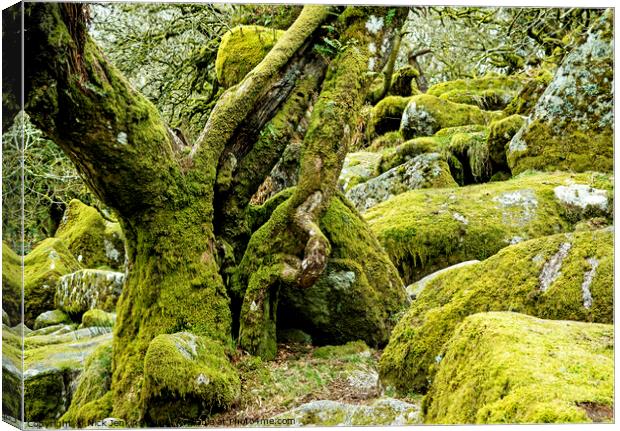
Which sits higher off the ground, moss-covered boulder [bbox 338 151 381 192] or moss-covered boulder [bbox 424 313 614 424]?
moss-covered boulder [bbox 338 151 381 192]

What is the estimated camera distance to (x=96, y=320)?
9289 mm

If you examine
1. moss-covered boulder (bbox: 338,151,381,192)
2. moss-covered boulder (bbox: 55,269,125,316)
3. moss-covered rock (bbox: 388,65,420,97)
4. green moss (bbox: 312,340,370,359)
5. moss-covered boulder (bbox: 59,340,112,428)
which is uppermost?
moss-covered rock (bbox: 388,65,420,97)

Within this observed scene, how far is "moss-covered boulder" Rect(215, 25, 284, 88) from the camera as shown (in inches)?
362

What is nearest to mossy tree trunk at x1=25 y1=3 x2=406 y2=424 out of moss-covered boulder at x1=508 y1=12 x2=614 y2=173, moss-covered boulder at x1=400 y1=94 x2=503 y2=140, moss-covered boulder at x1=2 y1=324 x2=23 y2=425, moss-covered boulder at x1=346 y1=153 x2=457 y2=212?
moss-covered boulder at x1=2 y1=324 x2=23 y2=425

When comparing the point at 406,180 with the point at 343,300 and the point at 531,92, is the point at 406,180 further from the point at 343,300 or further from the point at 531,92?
the point at 343,300

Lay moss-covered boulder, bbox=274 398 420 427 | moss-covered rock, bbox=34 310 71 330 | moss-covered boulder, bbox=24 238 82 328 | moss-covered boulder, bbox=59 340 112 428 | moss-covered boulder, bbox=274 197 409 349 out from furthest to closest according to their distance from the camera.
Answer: moss-covered boulder, bbox=24 238 82 328 < moss-covered rock, bbox=34 310 71 330 < moss-covered boulder, bbox=274 197 409 349 < moss-covered boulder, bbox=59 340 112 428 < moss-covered boulder, bbox=274 398 420 427

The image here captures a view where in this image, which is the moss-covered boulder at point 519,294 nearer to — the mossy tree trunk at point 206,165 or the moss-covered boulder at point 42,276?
the mossy tree trunk at point 206,165

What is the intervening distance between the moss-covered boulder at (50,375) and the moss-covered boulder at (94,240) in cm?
649

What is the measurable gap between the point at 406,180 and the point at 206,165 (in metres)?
6.19

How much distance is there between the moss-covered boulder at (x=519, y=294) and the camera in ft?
15.3

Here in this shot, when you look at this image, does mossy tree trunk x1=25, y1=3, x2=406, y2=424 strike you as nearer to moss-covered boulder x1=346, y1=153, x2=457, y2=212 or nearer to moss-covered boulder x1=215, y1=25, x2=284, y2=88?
moss-covered boulder x1=215, y1=25, x2=284, y2=88

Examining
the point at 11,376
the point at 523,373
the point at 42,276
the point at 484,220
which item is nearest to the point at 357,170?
the point at 484,220

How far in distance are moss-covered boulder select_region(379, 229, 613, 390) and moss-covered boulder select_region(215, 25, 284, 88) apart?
5202 mm

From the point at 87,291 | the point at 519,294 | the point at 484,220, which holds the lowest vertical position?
the point at 87,291
